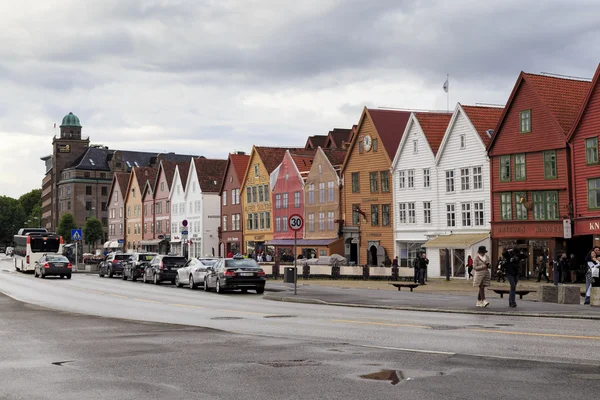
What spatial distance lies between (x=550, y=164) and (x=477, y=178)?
6787mm

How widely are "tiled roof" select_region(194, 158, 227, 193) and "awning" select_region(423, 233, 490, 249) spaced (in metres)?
42.8

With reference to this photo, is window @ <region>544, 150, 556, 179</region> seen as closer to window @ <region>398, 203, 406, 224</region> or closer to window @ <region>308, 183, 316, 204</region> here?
window @ <region>398, 203, 406, 224</region>

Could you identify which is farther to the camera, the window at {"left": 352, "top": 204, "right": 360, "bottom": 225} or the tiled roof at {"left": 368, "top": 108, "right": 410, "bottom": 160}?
the window at {"left": 352, "top": 204, "right": 360, "bottom": 225}

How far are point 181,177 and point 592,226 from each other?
212 feet

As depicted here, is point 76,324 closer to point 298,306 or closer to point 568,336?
point 298,306

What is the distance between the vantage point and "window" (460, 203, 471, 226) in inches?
2247

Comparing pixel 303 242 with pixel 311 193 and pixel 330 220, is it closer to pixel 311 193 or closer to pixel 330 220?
pixel 330 220

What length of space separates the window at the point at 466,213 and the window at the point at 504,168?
152 inches

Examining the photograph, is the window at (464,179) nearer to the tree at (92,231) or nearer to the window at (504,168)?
the window at (504,168)

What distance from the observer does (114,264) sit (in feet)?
194

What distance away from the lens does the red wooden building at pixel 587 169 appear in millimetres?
47312

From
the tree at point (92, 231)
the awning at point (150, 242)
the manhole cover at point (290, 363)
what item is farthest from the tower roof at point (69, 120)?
the manhole cover at point (290, 363)

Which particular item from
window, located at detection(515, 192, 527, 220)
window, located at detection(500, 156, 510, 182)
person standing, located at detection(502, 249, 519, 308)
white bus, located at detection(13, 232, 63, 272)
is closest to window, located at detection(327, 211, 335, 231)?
window, located at detection(500, 156, 510, 182)

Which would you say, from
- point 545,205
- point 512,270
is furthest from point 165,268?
point 512,270
